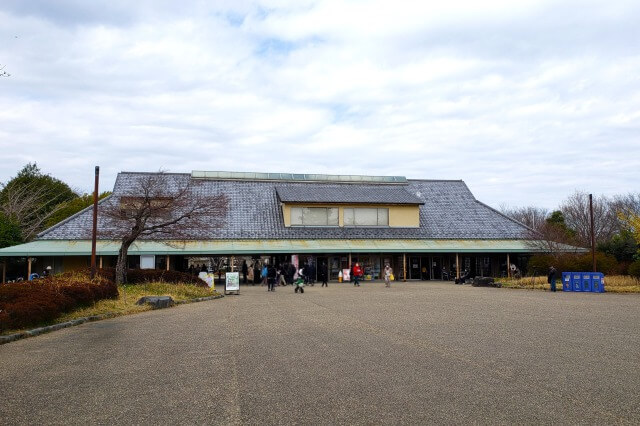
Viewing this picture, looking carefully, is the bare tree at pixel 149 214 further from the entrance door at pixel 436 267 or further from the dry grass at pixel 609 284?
the entrance door at pixel 436 267

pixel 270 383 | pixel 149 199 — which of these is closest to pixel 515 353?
pixel 270 383

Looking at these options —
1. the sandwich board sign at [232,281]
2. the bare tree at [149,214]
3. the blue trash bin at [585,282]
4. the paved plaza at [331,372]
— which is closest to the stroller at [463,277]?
the blue trash bin at [585,282]

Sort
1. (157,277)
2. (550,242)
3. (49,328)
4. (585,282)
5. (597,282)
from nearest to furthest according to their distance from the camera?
1. (49,328)
2. (157,277)
3. (597,282)
4. (585,282)
5. (550,242)

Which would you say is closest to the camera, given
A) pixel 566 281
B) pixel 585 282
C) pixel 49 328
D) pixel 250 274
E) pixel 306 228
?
pixel 49 328

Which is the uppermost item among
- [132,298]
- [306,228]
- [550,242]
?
[306,228]

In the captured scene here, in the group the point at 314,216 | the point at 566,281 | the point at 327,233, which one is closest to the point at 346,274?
the point at 327,233

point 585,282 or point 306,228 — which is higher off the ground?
point 306,228

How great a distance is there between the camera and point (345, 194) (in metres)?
43.0

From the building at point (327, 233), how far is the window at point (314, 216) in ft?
0.23

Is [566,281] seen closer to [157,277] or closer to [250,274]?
[157,277]

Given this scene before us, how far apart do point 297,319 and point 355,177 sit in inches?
1349

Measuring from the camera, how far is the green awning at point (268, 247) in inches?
Answer: 1305

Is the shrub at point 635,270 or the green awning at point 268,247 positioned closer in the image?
the shrub at point 635,270

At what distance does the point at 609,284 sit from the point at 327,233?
18.1 meters
